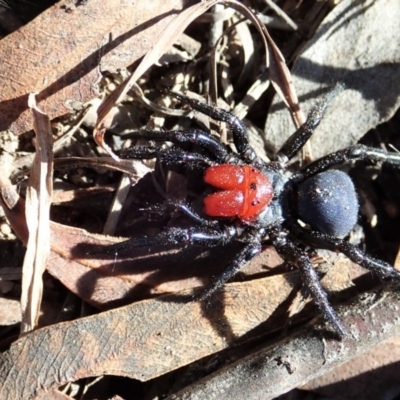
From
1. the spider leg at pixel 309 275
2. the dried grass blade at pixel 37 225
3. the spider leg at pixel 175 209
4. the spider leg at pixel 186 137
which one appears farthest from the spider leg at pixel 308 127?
the dried grass blade at pixel 37 225

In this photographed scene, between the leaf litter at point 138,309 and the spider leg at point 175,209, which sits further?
the spider leg at point 175,209

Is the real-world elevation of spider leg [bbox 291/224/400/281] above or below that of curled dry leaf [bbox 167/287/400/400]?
above

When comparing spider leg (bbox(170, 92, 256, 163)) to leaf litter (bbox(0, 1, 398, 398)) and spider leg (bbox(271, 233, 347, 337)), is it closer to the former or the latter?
leaf litter (bbox(0, 1, 398, 398))

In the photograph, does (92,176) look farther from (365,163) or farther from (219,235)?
(365,163)

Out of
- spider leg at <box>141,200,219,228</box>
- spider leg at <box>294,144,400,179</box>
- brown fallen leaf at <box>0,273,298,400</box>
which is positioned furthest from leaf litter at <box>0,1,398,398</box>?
spider leg at <box>294,144,400,179</box>

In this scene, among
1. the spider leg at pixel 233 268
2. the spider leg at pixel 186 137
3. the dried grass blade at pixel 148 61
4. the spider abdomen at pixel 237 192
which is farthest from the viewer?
the spider abdomen at pixel 237 192

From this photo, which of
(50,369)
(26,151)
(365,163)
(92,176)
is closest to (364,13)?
(365,163)

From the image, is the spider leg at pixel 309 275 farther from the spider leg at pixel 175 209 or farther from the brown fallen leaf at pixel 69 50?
the brown fallen leaf at pixel 69 50
